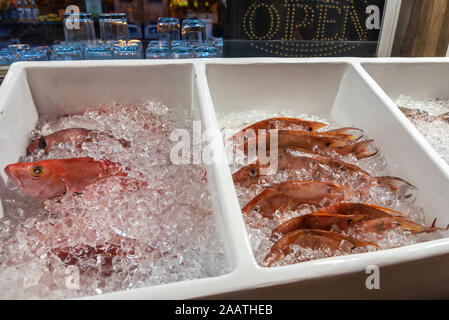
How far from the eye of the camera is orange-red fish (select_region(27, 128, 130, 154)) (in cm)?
147

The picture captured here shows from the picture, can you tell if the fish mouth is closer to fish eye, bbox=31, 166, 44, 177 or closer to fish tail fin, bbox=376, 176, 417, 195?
fish eye, bbox=31, 166, 44, 177

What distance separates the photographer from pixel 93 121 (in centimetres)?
169

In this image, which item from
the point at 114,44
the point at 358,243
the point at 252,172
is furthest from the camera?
the point at 114,44

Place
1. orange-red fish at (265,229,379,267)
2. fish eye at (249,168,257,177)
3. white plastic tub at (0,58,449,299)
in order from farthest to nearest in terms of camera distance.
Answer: fish eye at (249,168,257,177) < orange-red fish at (265,229,379,267) < white plastic tub at (0,58,449,299)

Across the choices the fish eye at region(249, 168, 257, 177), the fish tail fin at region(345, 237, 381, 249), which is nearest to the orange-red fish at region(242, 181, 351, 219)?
the fish eye at region(249, 168, 257, 177)

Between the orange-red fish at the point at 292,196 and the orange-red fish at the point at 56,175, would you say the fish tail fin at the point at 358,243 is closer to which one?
the orange-red fish at the point at 292,196

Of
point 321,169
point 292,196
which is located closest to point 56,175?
point 292,196

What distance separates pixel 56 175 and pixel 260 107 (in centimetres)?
112

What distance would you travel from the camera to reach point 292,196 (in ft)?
4.10

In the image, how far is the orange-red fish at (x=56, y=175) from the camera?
1165 millimetres

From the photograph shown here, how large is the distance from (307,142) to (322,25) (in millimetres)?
1047

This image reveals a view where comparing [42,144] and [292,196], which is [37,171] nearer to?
[42,144]

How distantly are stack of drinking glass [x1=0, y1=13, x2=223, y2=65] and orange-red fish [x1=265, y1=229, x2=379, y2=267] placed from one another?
4.38ft

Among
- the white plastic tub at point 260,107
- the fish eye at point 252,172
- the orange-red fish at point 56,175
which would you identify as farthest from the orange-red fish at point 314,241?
the orange-red fish at point 56,175
